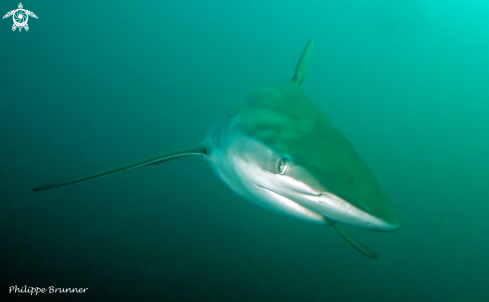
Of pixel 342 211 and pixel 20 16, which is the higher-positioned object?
pixel 20 16

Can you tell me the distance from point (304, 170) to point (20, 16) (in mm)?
17239

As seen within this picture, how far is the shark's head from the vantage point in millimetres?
1035

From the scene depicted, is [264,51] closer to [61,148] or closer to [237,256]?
[61,148]

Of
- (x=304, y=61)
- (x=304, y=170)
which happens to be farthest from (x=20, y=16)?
(x=304, y=170)

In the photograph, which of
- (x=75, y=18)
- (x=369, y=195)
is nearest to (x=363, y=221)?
(x=369, y=195)

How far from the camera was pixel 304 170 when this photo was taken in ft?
3.66

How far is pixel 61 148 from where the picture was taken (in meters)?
6.57

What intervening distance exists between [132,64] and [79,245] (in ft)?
27.0

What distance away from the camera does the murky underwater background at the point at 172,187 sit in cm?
495

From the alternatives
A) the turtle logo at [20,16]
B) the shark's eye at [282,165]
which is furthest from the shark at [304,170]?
the turtle logo at [20,16]

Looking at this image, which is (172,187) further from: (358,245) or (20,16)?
(20,16)

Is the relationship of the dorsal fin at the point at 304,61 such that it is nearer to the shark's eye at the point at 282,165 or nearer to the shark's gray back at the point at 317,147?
the shark's gray back at the point at 317,147

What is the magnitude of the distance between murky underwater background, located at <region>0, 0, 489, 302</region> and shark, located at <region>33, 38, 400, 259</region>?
118 cm

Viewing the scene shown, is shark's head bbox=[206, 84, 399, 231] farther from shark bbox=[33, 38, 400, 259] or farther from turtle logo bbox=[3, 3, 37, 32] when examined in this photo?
turtle logo bbox=[3, 3, 37, 32]
